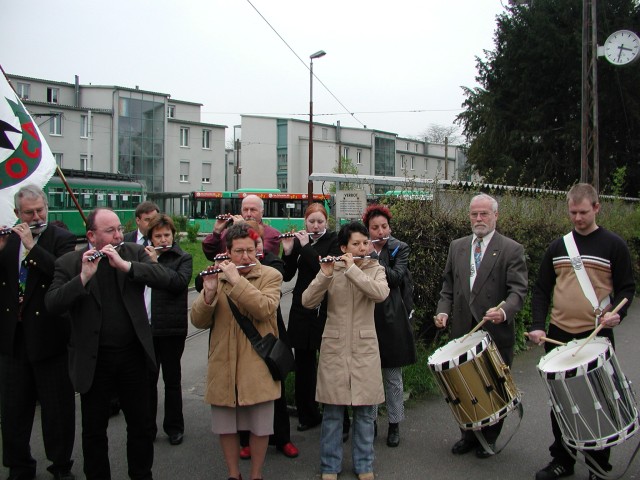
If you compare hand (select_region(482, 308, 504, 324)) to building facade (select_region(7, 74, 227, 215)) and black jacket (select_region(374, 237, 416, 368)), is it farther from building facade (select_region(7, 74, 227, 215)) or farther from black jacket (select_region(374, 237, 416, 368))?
building facade (select_region(7, 74, 227, 215))

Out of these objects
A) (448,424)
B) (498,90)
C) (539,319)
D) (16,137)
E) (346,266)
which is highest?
(498,90)

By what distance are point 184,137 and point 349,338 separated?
55.3 meters

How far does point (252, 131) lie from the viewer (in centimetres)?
6456

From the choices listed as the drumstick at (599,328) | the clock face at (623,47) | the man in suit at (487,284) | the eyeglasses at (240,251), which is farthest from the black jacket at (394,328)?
the clock face at (623,47)

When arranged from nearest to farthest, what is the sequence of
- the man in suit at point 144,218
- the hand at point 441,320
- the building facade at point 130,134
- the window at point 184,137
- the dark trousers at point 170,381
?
1. the hand at point 441,320
2. the dark trousers at point 170,381
3. the man in suit at point 144,218
4. the building facade at point 130,134
5. the window at point 184,137

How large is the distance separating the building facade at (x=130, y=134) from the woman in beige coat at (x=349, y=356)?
145ft

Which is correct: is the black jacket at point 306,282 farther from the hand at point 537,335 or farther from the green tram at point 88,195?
the green tram at point 88,195

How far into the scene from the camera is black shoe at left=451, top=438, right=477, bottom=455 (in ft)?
15.3

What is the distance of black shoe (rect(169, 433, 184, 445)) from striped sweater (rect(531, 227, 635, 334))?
3.11 m

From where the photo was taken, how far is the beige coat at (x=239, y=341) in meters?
3.94

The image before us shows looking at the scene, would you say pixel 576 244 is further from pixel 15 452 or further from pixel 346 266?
pixel 15 452

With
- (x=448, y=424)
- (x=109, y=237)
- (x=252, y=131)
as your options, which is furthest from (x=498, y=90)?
(x=252, y=131)

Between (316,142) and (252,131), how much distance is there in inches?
292

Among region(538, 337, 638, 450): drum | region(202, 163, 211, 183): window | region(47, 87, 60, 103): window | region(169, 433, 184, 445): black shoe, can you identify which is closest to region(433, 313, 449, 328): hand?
region(538, 337, 638, 450): drum
